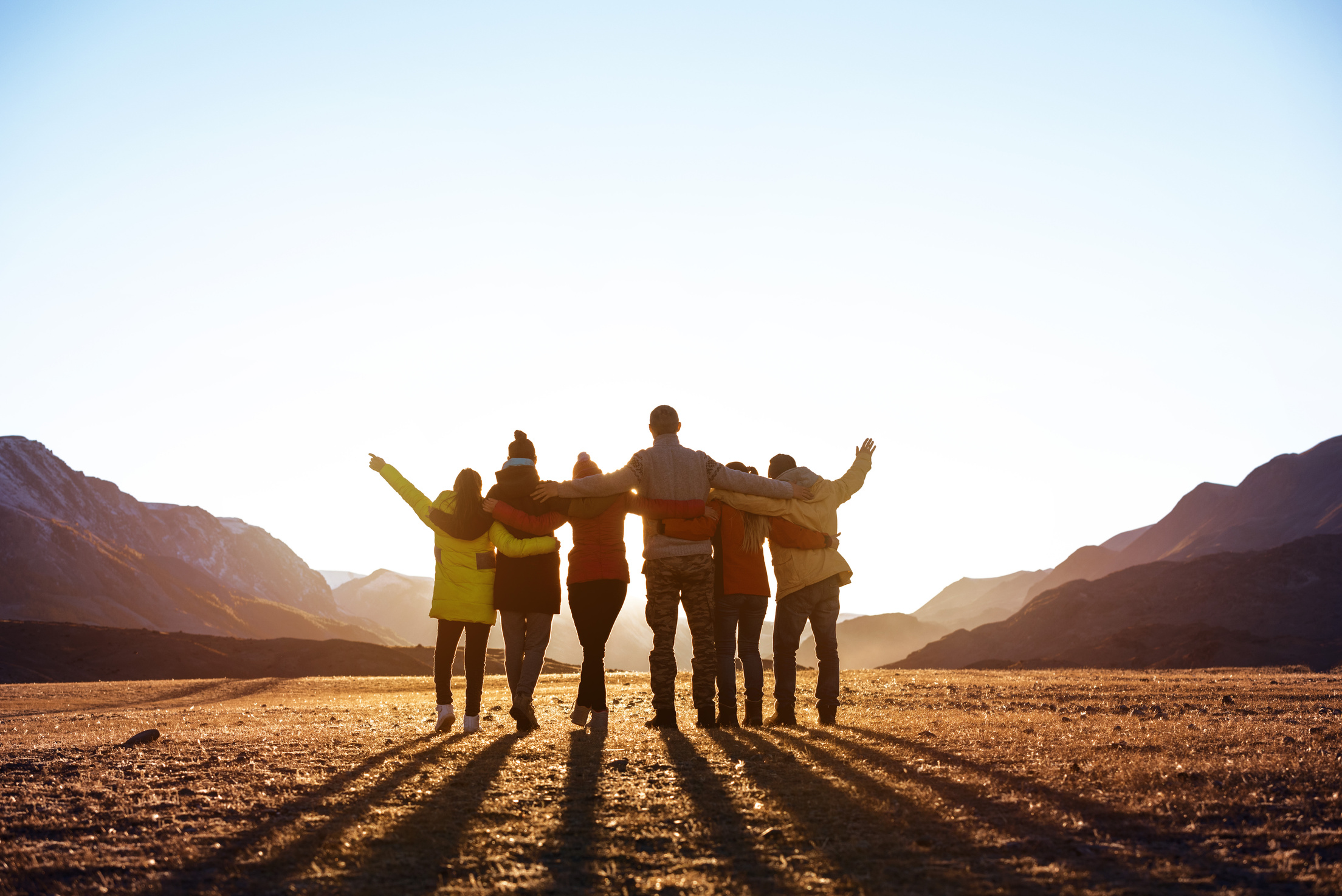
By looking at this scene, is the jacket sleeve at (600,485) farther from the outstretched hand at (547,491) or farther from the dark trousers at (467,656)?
the dark trousers at (467,656)

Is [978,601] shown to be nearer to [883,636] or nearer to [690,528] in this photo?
[883,636]

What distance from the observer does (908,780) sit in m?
4.66

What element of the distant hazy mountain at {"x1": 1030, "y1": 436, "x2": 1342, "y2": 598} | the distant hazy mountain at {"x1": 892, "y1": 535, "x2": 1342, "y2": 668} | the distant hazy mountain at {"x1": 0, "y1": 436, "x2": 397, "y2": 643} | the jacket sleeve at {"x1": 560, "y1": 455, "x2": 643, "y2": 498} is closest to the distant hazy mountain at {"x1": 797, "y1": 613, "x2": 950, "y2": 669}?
the distant hazy mountain at {"x1": 1030, "y1": 436, "x2": 1342, "y2": 598}

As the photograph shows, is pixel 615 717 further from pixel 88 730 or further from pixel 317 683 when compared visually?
pixel 317 683

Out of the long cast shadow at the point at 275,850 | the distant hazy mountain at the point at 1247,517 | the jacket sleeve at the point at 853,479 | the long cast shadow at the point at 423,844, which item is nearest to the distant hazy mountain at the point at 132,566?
the jacket sleeve at the point at 853,479

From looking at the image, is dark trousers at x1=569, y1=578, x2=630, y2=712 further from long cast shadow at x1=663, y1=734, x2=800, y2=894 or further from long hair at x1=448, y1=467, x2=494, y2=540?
long cast shadow at x1=663, y1=734, x2=800, y2=894

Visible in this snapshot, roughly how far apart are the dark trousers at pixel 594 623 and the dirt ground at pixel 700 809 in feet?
1.49

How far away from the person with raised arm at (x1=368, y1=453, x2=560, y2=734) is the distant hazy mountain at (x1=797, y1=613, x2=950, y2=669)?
110865 millimetres

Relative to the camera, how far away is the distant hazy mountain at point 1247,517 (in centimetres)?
9538

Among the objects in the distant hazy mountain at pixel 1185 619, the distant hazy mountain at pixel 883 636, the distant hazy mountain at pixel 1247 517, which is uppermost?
the distant hazy mountain at pixel 1247 517

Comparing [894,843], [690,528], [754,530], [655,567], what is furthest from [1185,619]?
[894,843]

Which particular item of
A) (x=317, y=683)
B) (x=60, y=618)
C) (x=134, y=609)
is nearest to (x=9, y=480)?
(x=134, y=609)

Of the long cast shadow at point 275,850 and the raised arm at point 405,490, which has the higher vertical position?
the raised arm at point 405,490

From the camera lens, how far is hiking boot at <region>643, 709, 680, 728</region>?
7.18m
